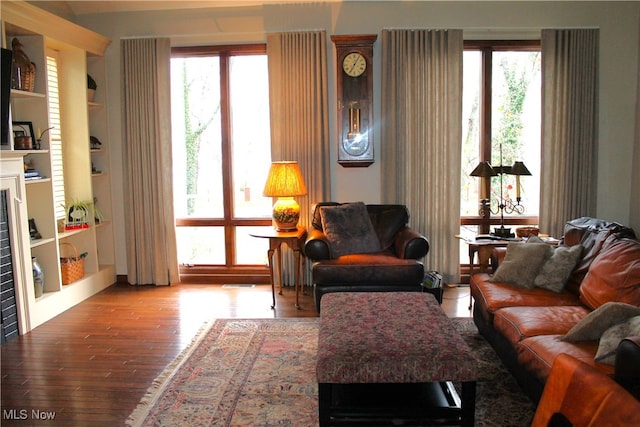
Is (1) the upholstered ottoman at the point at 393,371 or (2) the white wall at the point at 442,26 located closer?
(1) the upholstered ottoman at the point at 393,371

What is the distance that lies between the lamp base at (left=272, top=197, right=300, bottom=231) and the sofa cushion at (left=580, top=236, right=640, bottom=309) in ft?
8.12

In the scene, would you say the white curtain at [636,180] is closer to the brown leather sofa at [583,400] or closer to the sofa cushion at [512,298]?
the sofa cushion at [512,298]

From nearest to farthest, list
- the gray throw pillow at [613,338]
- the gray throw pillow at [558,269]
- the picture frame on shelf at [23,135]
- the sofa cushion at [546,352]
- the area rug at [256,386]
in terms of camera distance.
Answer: the gray throw pillow at [613,338]
the sofa cushion at [546,352]
the area rug at [256,386]
the gray throw pillow at [558,269]
the picture frame on shelf at [23,135]

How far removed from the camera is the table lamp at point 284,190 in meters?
4.83

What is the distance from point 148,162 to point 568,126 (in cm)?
409

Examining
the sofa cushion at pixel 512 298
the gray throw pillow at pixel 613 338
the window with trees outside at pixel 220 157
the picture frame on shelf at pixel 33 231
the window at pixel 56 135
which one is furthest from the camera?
the window with trees outside at pixel 220 157

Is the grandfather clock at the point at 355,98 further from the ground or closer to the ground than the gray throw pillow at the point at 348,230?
further from the ground

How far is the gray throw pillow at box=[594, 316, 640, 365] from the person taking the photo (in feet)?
7.22

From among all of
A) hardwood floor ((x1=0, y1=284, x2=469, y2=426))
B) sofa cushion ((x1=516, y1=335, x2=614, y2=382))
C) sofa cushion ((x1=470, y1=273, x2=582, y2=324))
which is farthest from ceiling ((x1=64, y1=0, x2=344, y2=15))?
sofa cushion ((x1=516, y1=335, x2=614, y2=382))

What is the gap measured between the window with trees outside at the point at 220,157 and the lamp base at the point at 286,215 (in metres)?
0.72

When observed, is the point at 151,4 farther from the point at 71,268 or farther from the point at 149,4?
the point at 71,268

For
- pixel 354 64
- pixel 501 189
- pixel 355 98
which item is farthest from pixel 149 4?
pixel 501 189

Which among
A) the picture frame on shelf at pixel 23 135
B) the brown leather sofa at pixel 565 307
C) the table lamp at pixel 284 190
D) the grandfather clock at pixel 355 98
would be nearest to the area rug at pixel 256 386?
the brown leather sofa at pixel 565 307

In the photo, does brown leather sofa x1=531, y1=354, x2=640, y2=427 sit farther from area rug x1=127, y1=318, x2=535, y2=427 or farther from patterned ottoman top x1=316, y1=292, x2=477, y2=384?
area rug x1=127, y1=318, x2=535, y2=427
